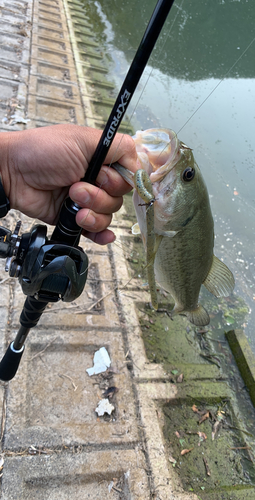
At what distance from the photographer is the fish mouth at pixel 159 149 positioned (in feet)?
4.63

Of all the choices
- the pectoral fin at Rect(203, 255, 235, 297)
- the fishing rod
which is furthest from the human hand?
the pectoral fin at Rect(203, 255, 235, 297)

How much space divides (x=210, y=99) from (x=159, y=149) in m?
5.99

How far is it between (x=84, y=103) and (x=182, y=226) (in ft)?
15.6

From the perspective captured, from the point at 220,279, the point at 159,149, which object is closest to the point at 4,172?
the point at 159,149

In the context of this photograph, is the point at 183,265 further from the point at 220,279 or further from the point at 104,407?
the point at 104,407

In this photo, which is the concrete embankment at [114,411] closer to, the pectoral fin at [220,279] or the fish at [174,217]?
the fish at [174,217]

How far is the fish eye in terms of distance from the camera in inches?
59.3

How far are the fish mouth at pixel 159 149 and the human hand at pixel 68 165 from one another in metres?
0.06

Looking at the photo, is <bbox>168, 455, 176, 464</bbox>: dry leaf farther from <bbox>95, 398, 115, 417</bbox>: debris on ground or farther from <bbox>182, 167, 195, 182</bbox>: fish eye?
<bbox>182, 167, 195, 182</bbox>: fish eye

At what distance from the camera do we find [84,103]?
5508 mm

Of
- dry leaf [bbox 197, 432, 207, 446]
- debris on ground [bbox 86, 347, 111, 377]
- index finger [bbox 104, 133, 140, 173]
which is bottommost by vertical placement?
dry leaf [bbox 197, 432, 207, 446]

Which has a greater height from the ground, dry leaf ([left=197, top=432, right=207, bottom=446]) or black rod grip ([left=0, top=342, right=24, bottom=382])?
black rod grip ([left=0, top=342, right=24, bottom=382])

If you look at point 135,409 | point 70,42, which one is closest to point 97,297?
point 135,409

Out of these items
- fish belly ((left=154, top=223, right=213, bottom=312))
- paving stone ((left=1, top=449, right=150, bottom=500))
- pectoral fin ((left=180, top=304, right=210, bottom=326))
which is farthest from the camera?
pectoral fin ((left=180, top=304, right=210, bottom=326))
